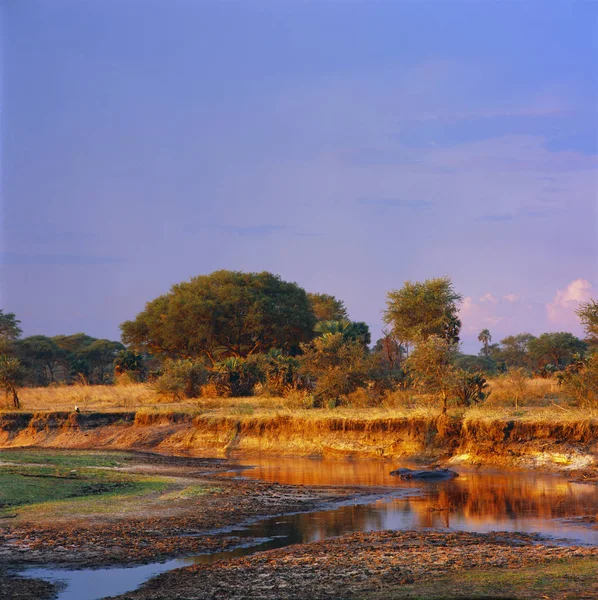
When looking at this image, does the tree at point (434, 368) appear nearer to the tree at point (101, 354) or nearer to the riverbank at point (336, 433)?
the riverbank at point (336, 433)

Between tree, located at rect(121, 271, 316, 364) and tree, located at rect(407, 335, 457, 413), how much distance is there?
→ 92.1ft

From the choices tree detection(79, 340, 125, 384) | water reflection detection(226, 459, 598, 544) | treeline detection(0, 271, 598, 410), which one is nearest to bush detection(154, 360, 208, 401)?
treeline detection(0, 271, 598, 410)

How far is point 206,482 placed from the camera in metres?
23.6

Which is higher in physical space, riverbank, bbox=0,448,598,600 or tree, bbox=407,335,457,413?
tree, bbox=407,335,457,413

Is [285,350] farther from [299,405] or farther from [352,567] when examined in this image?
[352,567]

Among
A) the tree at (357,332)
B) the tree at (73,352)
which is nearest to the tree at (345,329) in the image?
the tree at (357,332)

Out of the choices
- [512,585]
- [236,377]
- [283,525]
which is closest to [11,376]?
[236,377]

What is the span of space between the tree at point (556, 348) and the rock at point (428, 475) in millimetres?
43446

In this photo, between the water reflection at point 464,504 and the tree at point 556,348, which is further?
the tree at point 556,348

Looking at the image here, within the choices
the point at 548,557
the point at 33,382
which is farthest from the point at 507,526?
the point at 33,382

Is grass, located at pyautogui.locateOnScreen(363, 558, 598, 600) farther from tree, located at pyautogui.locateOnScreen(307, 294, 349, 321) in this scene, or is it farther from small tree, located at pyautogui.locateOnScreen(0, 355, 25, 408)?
tree, located at pyautogui.locateOnScreen(307, 294, 349, 321)

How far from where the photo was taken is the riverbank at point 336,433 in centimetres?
2581

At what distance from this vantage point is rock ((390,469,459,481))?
24375 mm

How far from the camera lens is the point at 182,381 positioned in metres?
44.7
